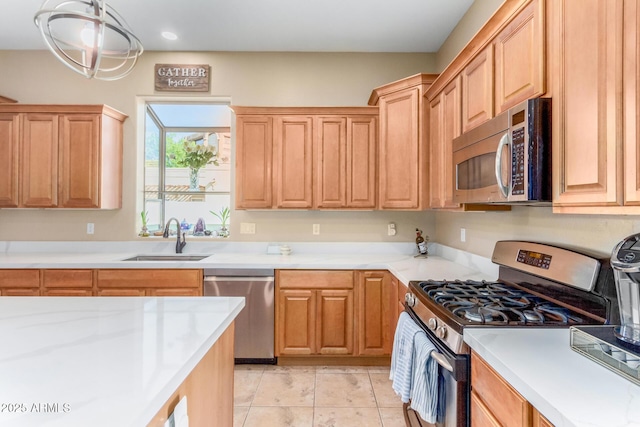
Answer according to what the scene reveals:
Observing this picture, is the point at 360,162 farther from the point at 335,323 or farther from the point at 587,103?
the point at 587,103

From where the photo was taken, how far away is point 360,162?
3.08 m

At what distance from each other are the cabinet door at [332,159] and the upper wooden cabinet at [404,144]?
0.35m

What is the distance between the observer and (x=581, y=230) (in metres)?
1.47

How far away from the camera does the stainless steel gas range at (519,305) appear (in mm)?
1257

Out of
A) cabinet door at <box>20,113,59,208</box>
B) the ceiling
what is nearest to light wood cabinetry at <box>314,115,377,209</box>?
the ceiling

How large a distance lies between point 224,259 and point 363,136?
1702mm

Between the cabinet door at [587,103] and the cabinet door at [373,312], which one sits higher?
the cabinet door at [587,103]

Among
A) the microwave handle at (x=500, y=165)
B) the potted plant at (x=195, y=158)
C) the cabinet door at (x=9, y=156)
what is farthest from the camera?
the potted plant at (x=195, y=158)

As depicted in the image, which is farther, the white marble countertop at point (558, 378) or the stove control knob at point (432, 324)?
the stove control knob at point (432, 324)

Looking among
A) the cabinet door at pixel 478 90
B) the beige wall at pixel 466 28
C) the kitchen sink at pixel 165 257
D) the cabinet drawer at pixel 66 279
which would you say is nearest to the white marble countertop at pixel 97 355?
the cabinet drawer at pixel 66 279

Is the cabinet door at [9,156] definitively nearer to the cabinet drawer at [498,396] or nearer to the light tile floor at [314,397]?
the light tile floor at [314,397]

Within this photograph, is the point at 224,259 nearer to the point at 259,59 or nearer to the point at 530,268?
the point at 259,59

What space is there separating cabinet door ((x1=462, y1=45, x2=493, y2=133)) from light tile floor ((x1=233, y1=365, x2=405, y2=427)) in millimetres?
1920

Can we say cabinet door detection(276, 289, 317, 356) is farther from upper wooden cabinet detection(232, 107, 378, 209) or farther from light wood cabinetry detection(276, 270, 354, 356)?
upper wooden cabinet detection(232, 107, 378, 209)
